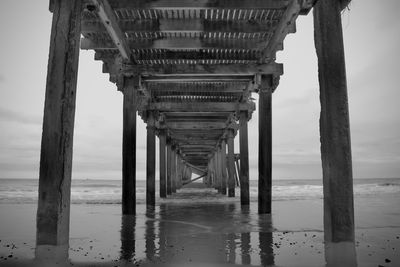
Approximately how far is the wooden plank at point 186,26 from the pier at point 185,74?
0.02 metres

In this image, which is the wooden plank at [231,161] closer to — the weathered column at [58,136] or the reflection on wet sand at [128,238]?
the reflection on wet sand at [128,238]

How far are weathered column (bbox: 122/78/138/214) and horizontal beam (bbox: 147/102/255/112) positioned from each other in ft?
10.6

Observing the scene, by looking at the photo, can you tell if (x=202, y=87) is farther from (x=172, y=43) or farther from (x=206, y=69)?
(x=172, y=43)

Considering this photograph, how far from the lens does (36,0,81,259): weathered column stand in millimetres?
3775

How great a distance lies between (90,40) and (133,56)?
112 centimetres

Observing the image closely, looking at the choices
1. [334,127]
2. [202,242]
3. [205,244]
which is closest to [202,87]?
[202,242]

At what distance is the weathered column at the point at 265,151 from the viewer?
8320mm

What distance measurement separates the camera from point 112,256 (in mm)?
4000

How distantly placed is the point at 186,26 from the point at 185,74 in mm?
1949

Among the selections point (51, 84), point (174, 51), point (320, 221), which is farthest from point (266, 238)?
point (174, 51)

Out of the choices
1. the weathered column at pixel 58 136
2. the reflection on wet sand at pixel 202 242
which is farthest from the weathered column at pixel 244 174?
the weathered column at pixel 58 136

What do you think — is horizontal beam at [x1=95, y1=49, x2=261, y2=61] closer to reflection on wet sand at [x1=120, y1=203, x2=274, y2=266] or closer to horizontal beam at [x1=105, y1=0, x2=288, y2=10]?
horizontal beam at [x1=105, y1=0, x2=288, y2=10]

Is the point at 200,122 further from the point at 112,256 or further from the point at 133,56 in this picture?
the point at 112,256

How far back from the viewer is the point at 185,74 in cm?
893
